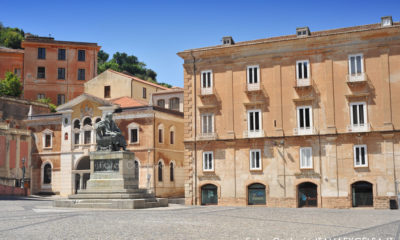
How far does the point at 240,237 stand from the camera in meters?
15.3

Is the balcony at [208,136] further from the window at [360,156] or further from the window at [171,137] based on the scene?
the window at [360,156]

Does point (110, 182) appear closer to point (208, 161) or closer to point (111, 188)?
point (111, 188)

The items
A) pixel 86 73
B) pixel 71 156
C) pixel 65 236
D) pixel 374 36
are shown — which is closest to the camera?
pixel 65 236

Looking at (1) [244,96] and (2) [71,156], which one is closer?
(1) [244,96]

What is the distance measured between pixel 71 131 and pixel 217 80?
57.8 feet

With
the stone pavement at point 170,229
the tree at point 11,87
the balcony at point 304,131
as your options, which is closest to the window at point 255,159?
the balcony at point 304,131

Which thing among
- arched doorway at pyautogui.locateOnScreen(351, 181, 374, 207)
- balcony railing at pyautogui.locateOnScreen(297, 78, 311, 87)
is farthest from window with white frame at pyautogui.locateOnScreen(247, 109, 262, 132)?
arched doorway at pyautogui.locateOnScreen(351, 181, 374, 207)

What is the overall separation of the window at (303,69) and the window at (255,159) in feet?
21.2

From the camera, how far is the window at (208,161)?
40.5m

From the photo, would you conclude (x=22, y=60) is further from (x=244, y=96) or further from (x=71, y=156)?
(x=244, y=96)

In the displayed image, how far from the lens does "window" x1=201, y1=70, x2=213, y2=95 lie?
135 ft

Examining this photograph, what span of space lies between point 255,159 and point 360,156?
25.2 feet

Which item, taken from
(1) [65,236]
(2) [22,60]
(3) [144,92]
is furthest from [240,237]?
(2) [22,60]

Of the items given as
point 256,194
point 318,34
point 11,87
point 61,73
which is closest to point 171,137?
point 256,194
